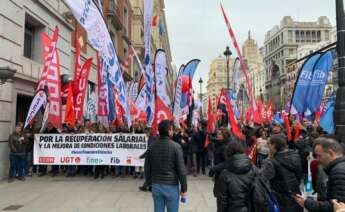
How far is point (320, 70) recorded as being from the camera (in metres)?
9.29

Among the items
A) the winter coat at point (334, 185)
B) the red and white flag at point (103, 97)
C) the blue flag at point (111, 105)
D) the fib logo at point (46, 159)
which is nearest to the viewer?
the winter coat at point (334, 185)

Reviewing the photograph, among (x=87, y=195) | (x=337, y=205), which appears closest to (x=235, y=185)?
(x=337, y=205)

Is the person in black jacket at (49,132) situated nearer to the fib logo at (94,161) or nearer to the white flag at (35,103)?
the white flag at (35,103)

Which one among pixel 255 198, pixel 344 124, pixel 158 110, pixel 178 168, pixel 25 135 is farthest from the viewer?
pixel 25 135

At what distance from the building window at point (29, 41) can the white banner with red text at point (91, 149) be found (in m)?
4.76

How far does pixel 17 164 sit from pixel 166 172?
306 inches

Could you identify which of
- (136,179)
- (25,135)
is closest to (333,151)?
(136,179)

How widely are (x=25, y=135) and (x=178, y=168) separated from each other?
25.5 ft

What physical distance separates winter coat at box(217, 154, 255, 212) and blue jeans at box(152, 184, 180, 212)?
100cm

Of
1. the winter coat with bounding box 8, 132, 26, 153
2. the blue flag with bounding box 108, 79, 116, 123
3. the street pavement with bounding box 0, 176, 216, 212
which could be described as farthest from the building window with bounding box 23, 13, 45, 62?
the street pavement with bounding box 0, 176, 216, 212

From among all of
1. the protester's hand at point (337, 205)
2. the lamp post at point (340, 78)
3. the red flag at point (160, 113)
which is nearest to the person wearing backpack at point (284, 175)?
the protester's hand at point (337, 205)

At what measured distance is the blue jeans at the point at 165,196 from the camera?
459 cm

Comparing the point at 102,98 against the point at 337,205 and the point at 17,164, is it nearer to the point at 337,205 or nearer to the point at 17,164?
the point at 17,164

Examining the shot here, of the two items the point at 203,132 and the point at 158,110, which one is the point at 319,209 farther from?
the point at 203,132
